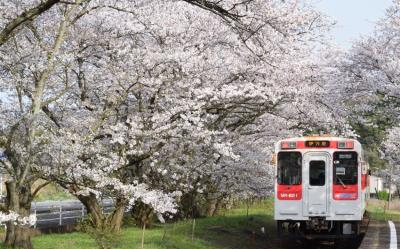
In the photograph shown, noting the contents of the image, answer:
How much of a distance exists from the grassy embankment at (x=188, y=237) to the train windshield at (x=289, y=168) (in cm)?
280

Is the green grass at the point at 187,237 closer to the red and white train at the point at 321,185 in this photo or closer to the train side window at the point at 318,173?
the red and white train at the point at 321,185

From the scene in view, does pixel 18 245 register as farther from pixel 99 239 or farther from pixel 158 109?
pixel 158 109

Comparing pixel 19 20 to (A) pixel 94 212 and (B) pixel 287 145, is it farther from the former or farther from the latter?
(B) pixel 287 145

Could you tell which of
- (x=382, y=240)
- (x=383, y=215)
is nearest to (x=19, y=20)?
(x=382, y=240)

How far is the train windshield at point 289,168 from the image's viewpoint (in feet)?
54.8

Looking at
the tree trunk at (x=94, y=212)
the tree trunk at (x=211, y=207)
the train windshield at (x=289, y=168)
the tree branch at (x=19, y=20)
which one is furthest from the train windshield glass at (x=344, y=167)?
the tree branch at (x=19, y=20)

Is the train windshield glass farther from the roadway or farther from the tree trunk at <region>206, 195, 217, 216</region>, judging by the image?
the tree trunk at <region>206, 195, 217, 216</region>

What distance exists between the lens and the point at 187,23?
55.3ft

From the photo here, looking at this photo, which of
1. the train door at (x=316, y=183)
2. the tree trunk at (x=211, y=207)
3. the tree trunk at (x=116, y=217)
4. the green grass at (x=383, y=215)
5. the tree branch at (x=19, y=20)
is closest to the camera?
the tree branch at (x=19, y=20)

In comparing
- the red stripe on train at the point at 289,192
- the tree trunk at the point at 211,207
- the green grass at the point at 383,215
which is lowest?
the green grass at the point at 383,215

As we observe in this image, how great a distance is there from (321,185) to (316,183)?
5.6 inches

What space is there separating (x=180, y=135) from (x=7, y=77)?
14.6 ft

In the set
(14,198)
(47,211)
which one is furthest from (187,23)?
(47,211)

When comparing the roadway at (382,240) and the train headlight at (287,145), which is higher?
the train headlight at (287,145)
